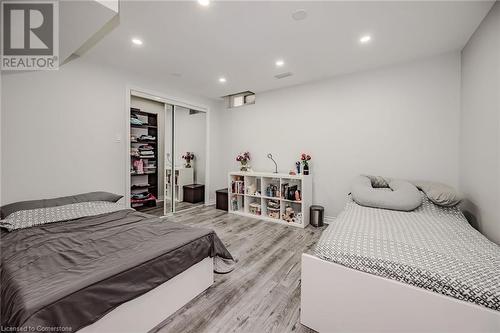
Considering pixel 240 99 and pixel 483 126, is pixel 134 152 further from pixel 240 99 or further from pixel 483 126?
pixel 483 126

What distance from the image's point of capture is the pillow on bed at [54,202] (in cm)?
202

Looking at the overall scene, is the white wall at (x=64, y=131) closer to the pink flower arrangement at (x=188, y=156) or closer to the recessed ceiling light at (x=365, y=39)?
→ the pink flower arrangement at (x=188, y=156)

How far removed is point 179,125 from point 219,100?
1295 millimetres

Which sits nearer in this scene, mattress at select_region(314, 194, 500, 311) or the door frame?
mattress at select_region(314, 194, 500, 311)

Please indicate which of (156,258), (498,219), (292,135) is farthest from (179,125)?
(498,219)

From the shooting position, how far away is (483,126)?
192cm

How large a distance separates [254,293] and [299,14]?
2.59m

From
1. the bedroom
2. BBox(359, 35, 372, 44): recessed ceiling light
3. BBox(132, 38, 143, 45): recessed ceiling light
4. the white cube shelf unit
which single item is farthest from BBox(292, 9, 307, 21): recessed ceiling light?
the white cube shelf unit

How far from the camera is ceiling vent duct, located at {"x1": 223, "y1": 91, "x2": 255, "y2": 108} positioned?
4397mm

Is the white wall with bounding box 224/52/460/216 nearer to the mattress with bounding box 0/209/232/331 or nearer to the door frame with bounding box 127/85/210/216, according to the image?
the door frame with bounding box 127/85/210/216

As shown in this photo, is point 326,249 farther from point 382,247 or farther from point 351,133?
point 351,133

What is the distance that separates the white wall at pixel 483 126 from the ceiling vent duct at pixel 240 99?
10.7ft

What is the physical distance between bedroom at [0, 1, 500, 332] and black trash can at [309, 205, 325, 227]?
70mm

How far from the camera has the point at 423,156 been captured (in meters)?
2.76
